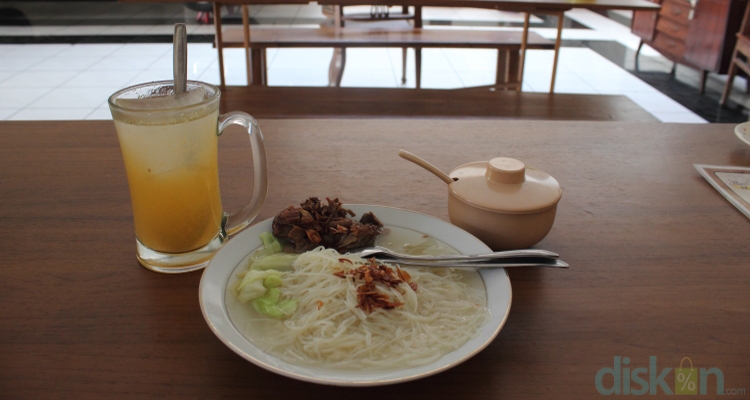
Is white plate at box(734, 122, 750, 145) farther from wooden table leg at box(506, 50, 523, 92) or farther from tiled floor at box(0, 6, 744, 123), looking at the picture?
tiled floor at box(0, 6, 744, 123)

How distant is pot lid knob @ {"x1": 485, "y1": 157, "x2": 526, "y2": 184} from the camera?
822 millimetres

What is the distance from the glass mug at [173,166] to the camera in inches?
27.8

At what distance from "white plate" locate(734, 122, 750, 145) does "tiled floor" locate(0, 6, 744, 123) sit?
2.80 m

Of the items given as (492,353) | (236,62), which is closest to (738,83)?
(236,62)

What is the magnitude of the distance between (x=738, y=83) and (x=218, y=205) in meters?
5.13

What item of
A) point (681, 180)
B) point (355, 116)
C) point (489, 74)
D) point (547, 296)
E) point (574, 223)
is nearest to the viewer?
point (547, 296)

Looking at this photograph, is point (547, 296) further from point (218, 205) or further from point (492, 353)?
point (218, 205)

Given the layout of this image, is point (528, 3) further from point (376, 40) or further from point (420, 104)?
point (420, 104)

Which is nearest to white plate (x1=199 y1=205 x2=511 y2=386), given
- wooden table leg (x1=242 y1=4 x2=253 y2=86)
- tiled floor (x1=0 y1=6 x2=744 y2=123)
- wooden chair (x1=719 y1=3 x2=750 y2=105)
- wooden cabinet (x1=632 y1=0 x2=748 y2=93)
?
wooden table leg (x1=242 y1=4 x2=253 y2=86)

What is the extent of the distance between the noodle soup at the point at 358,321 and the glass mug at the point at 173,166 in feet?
0.32

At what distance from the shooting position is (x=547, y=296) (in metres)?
0.75

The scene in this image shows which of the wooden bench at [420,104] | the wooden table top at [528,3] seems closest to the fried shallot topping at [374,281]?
the wooden bench at [420,104]

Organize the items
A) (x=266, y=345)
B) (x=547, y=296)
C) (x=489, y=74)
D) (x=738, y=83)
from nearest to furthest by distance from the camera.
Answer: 1. (x=266, y=345)
2. (x=547, y=296)
3. (x=738, y=83)
4. (x=489, y=74)

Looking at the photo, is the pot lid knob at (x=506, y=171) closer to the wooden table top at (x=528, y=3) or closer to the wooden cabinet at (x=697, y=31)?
the wooden table top at (x=528, y=3)
